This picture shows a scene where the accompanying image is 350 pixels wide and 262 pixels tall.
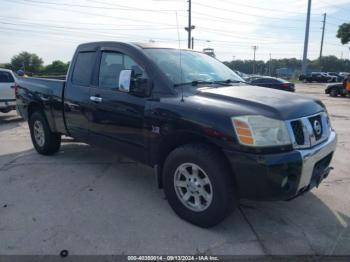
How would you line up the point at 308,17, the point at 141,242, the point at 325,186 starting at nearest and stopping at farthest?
1. the point at 141,242
2. the point at 325,186
3. the point at 308,17

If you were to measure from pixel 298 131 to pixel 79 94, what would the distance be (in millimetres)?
3053

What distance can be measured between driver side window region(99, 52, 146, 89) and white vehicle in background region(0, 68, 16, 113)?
7.15 meters

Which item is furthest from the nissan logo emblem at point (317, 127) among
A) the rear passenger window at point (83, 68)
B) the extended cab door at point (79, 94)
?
the rear passenger window at point (83, 68)

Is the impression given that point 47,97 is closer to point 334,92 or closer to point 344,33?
point 334,92

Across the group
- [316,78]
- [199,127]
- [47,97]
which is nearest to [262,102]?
[199,127]

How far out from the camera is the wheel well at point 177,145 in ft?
10.1

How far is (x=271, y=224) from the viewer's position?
3.39 meters

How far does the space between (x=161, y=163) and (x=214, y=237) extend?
99cm

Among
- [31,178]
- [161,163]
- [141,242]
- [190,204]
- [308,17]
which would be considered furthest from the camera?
[308,17]

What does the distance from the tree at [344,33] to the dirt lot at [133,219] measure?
148 ft

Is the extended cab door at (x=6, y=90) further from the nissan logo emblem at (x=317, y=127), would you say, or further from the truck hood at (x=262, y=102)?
the nissan logo emblem at (x=317, y=127)

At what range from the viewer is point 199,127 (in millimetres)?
3053

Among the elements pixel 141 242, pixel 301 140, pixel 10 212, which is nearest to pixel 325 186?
pixel 301 140

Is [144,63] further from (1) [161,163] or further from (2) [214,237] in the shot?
(2) [214,237]
